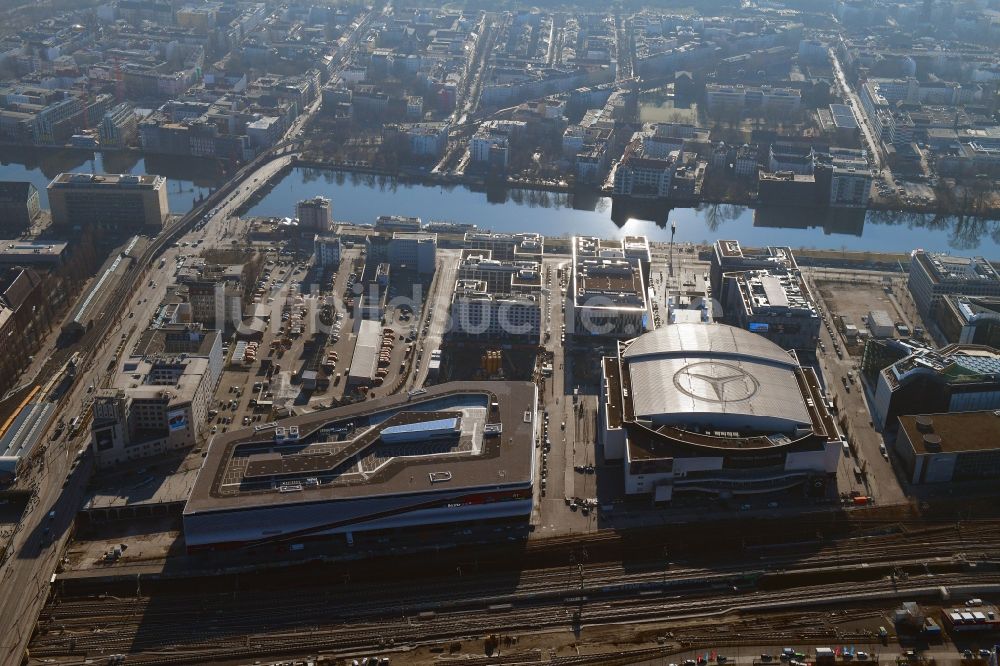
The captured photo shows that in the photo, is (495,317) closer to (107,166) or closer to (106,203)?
(106,203)

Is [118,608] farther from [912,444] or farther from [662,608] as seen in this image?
[912,444]

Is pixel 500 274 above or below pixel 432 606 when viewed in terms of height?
above

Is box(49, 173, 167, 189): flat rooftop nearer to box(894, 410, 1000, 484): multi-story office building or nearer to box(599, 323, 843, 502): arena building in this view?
box(599, 323, 843, 502): arena building

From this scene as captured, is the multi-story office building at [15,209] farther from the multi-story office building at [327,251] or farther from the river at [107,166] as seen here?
the multi-story office building at [327,251]

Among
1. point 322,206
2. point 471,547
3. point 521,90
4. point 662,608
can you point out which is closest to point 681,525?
point 662,608

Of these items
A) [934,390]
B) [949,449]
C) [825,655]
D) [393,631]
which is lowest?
[393,631]

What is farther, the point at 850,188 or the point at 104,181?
the point at 850,188

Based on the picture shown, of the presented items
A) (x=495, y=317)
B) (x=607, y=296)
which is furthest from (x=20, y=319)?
(x=607, y=296)
